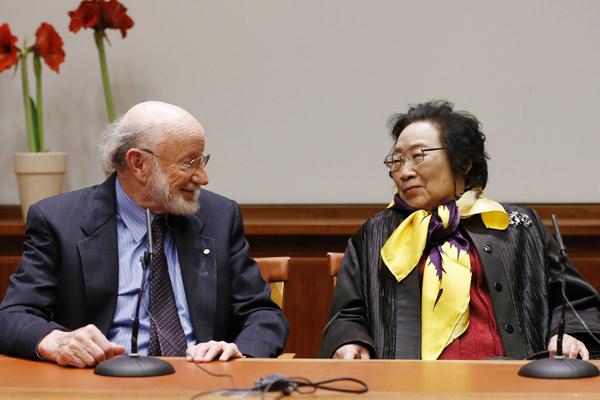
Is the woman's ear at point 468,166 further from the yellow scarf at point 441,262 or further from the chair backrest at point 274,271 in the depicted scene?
the chair backrest at point 274,271

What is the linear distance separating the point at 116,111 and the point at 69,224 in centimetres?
173

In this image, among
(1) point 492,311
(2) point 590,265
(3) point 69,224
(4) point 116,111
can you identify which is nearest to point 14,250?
(4) point 116,111

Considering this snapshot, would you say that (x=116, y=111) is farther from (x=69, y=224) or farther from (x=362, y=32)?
(x=69, y=224)

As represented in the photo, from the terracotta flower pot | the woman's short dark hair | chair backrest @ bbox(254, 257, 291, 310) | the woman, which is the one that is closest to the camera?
the woman

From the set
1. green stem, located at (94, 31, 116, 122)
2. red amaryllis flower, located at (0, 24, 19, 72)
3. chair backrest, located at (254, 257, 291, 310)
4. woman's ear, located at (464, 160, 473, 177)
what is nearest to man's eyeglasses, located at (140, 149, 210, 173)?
chair backrest, located at (254, 257, 291, 310)

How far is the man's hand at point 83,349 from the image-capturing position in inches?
77.9

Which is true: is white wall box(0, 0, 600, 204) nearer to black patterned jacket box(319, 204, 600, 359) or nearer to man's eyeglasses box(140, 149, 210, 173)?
black patterned jacket box(319, 204, 600, 359)

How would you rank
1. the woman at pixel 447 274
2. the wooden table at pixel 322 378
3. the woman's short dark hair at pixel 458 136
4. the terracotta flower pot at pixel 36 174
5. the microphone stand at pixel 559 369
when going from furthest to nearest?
1. the terracotta flower pot at pixel 36 174
2. the woman's short dark hair at pixel 458 136
3. the woman at pixel 447 274
4. the microphone stand at pixel 559 369
5. the wooden table at pixel 322 378

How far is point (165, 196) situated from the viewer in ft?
8.52

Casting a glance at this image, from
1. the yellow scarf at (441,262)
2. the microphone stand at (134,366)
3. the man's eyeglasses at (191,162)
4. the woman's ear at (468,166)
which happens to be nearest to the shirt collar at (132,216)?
the man's eyeglasses at (191,162)

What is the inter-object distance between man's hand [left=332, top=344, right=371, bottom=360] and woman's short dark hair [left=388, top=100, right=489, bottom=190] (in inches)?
29.7

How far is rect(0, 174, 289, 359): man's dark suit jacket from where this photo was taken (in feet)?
8.06

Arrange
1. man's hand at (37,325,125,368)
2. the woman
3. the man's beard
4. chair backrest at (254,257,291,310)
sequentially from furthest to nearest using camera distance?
chair backrest at (254,257,291,310) < the woman < the man's beard < man's hand at (37,325,125,368)

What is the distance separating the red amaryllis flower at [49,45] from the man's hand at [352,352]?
6.63 ft
